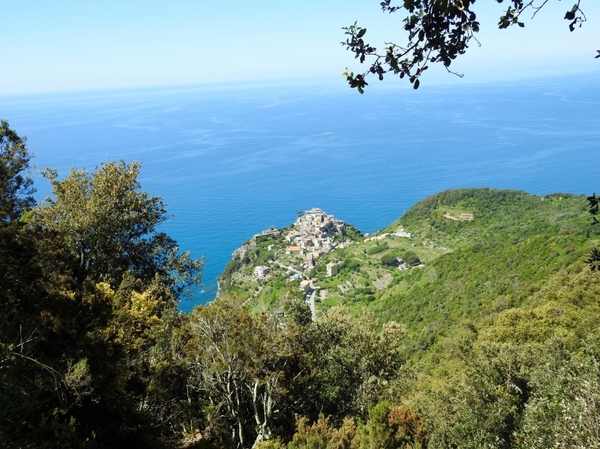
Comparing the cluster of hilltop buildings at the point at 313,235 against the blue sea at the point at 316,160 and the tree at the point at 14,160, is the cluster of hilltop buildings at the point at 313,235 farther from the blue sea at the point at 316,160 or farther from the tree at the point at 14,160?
the tree at the point at 14,160

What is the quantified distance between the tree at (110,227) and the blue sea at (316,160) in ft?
122

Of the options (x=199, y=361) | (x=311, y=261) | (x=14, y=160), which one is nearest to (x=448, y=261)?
(x=311, y=261)

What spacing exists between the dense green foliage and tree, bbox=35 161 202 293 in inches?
1.7

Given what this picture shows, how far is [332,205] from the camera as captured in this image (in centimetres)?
8419

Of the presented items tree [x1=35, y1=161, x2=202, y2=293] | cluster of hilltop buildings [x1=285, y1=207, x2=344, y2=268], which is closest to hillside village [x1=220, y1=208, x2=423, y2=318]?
cluster of hilltop buildings [x1=285, y1=207, x2=344, y2=268]

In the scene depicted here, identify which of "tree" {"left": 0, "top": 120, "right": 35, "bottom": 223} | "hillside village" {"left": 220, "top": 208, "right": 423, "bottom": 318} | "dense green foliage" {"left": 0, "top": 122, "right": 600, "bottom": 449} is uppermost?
"tree" {"left": 0, "top": 120, "right": 35, "bottom": 223}

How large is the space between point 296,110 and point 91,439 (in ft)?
634

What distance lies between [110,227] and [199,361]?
4.36 m

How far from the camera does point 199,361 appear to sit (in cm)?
Result: 931

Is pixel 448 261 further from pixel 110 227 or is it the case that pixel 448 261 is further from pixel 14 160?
pixel 14 160

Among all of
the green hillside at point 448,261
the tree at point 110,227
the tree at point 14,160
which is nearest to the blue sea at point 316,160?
the green hillside at point 448,261

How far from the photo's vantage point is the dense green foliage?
6117mm

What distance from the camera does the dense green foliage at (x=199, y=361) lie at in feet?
20.1

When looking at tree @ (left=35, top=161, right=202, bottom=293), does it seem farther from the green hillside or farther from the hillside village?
the hillside village
